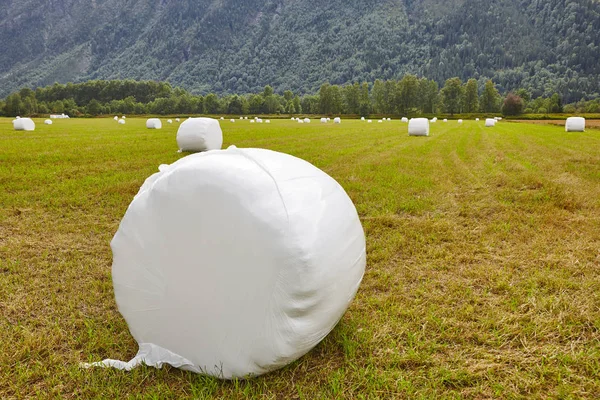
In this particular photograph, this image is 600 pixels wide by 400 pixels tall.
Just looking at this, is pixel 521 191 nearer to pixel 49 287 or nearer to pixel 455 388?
pixel 455 388

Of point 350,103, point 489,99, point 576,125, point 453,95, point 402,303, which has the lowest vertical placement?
point 402,303

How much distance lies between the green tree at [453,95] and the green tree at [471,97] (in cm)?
150

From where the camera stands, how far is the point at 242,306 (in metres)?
2.76

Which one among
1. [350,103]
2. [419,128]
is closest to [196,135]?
[419,128]

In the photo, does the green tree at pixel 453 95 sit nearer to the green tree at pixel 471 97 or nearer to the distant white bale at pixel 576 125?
the green tree at pixel 471 97

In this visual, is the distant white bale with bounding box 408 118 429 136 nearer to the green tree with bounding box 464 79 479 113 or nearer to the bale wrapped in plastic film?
the bale wrapped in plastic film

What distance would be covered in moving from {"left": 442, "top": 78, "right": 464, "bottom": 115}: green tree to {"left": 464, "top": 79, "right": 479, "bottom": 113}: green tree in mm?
1505

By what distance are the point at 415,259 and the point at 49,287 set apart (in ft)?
15.0

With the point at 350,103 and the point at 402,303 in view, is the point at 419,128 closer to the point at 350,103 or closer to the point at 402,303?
the point at 402,303

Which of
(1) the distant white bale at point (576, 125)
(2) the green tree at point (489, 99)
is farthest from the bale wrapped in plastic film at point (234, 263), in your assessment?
(2) the green tree at point (489, 99)

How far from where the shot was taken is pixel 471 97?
10412 cm

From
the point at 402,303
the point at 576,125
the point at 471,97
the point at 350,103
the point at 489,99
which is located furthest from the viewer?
the point at 350,103

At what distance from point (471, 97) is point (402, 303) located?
113m

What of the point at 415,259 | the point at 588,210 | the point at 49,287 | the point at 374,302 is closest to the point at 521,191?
the point at 588,210
